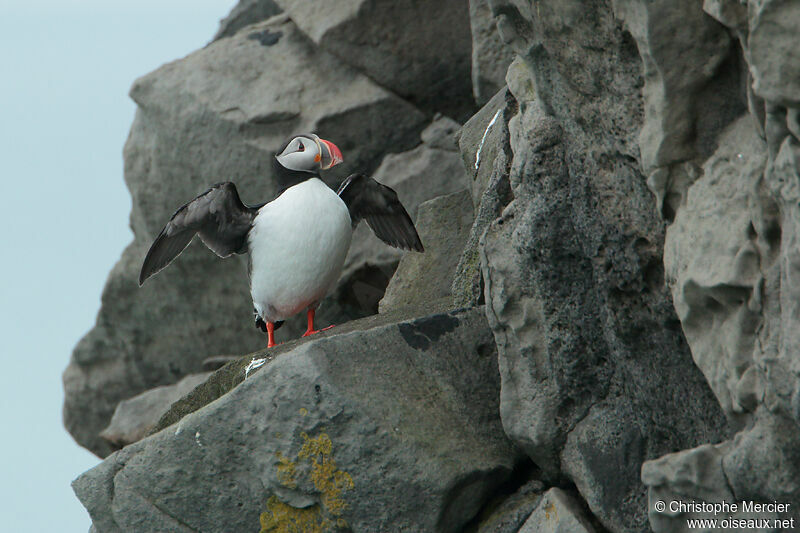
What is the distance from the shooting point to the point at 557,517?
10.8 feet

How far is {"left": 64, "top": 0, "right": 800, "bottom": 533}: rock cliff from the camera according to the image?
2602mm

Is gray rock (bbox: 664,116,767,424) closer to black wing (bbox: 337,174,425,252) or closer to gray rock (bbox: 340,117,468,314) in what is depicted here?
black wing (bbox: 337,174,425,252)

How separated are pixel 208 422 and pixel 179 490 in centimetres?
30

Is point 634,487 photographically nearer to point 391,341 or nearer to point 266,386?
point 391,341

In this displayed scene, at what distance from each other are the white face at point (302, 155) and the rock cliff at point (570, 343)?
27.5 inches

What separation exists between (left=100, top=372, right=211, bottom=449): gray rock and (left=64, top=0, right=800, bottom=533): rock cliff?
2719 millimetres

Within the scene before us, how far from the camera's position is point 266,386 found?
366 cm

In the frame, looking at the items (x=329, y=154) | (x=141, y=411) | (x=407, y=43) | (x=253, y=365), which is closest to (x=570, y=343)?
(x=253, y=365)

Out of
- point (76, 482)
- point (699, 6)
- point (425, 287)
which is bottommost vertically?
point (425, 287)

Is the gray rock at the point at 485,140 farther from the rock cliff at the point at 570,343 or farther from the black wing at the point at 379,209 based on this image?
the black wing at the point at 379,209

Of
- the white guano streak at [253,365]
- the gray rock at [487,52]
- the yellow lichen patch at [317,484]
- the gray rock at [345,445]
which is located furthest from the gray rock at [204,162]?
the yellow lichen patch at [317,484]

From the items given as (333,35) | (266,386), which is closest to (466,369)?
(266,386)

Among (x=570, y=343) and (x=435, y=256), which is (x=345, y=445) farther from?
(x=435, y=256)

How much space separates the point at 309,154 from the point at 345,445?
2423mm
